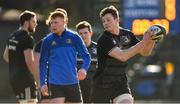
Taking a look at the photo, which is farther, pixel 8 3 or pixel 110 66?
pixel 8 3

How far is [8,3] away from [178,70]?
Result: 21.7 ft

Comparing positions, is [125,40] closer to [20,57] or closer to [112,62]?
[112,62]

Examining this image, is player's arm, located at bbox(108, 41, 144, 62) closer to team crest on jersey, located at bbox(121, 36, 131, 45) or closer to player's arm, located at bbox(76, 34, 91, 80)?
team crest on jersey, located at bbox(121, 36, 131, 45)

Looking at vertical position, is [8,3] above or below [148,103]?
above

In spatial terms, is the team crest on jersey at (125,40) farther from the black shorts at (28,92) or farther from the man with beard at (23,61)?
the black shorts at (28,92)

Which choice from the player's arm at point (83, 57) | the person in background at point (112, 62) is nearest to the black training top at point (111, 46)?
the person in background at point (112, 62)

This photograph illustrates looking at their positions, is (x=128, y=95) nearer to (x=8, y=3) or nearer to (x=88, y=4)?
(x=88, y=4)

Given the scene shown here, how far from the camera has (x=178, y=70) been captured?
29.6 m

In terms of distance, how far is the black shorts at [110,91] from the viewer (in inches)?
461

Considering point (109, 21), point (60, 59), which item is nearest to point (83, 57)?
point (60, 59)

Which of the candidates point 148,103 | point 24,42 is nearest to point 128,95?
point 24,42

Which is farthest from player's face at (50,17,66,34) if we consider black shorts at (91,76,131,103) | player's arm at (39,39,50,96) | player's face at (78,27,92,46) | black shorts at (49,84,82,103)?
player's face at (78,27,92,46)

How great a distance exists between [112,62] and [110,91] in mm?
436

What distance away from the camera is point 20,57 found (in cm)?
1360
